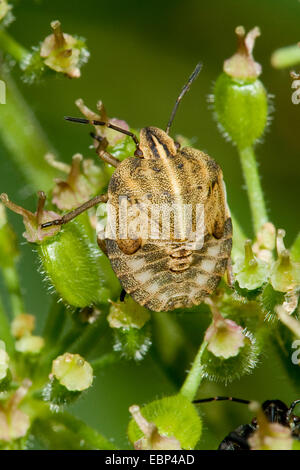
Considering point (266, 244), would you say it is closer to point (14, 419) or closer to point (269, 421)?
point (269, 421)

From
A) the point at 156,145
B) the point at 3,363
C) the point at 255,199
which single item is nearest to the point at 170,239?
the point at 156,145

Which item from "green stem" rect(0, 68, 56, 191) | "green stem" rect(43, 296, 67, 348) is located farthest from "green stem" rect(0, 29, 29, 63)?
"green stem" rect(43, 296, 67, 348)

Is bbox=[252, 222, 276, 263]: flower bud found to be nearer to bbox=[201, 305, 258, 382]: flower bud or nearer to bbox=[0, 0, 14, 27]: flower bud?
bbox=[201, 305, 258, 382]: flower bud

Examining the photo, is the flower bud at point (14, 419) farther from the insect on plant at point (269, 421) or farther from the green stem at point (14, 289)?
the insect on plant at point (269, 421)

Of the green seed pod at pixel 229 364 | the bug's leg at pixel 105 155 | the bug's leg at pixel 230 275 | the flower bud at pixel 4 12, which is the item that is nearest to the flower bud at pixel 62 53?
the flower bud at pixel 4 12

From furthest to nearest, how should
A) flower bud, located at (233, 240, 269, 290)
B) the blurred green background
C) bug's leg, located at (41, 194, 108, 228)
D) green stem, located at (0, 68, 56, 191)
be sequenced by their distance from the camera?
the blurred green background
green stem, located at (0, 68, 56, 191)
bug's leg, located at (41, 194, 108, 228)
flower bud, located at (233, 240, 269, 290)

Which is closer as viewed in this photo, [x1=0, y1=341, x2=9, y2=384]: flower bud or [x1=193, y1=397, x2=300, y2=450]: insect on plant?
[x1=193, y1=397, x2=300, y2=450]: insect on plant
